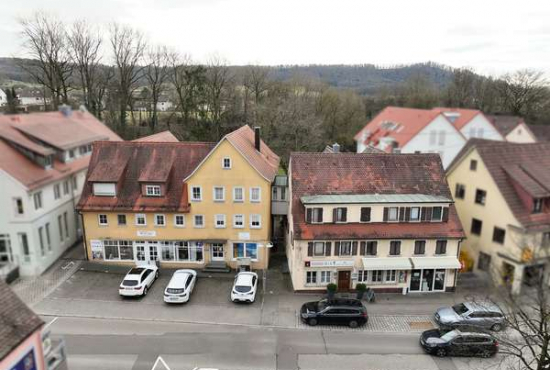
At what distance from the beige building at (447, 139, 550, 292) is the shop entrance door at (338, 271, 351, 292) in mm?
9849

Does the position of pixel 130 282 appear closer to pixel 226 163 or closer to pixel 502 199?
pixel 226 163

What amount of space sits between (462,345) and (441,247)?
333 inches

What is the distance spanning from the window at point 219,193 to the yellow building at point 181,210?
0.08m

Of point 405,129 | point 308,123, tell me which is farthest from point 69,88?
point 405,129

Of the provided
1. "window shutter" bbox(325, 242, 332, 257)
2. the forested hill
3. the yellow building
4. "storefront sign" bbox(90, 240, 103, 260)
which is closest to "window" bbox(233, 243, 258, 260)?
the yellow building

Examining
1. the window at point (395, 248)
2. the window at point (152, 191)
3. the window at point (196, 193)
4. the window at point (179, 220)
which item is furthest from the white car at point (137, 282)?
the window at point (395, 248)

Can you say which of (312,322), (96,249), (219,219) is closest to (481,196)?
(312,322)

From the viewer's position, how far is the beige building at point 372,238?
28656 millimetres

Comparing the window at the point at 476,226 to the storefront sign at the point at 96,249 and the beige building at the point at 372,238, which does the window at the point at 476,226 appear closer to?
the beige building at the point at 372,238

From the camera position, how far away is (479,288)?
2995 centimetres

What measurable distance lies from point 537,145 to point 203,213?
2786cm

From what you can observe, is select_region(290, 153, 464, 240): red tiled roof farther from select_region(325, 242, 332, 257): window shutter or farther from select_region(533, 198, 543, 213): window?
select_region(533, 198, 543, 213): window

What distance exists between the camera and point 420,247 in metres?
29.3

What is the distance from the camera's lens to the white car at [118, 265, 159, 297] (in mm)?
27469
